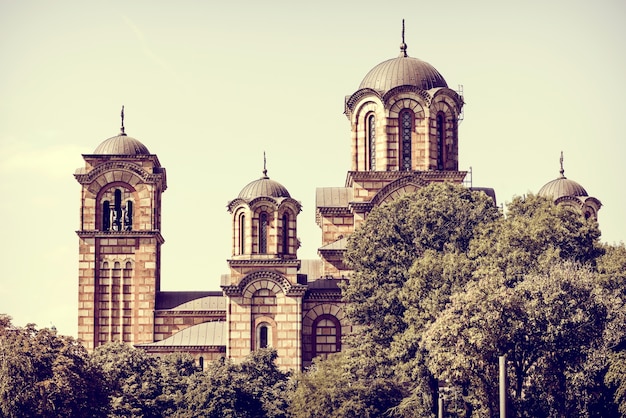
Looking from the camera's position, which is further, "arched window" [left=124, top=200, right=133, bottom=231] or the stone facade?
"arched window" [left=124, top=200, right=133, bottom=231]

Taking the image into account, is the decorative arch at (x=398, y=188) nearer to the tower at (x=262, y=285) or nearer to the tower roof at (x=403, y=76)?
the tower at (x=262, y=285)

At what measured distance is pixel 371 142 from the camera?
94.5 m

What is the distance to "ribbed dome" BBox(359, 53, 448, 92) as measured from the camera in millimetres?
93875

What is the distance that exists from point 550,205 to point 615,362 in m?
10.2

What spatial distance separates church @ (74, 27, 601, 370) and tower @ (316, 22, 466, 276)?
47 millimetres

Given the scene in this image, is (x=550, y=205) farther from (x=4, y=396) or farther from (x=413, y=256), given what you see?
(x=4, y=396)

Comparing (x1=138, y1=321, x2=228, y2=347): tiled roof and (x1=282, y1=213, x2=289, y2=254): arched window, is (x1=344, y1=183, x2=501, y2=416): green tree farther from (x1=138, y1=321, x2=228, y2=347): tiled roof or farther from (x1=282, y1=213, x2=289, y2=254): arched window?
(x1=138, y1=321, x2=228, y2=347): tiled roof

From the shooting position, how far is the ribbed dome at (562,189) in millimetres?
103875

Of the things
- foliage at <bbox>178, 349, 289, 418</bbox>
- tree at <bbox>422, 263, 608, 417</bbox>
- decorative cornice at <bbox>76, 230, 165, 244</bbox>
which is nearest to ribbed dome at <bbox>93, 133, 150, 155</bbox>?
decorative cornice at <bbox>76, 230, 165, 244</bbox>

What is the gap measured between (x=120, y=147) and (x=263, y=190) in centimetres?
839

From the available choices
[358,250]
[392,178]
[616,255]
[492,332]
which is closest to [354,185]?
[392,178]

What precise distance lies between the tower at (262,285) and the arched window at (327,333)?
4.20 ft

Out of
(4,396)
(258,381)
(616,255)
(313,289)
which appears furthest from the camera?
(313,289)

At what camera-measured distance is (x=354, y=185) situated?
93.7m
